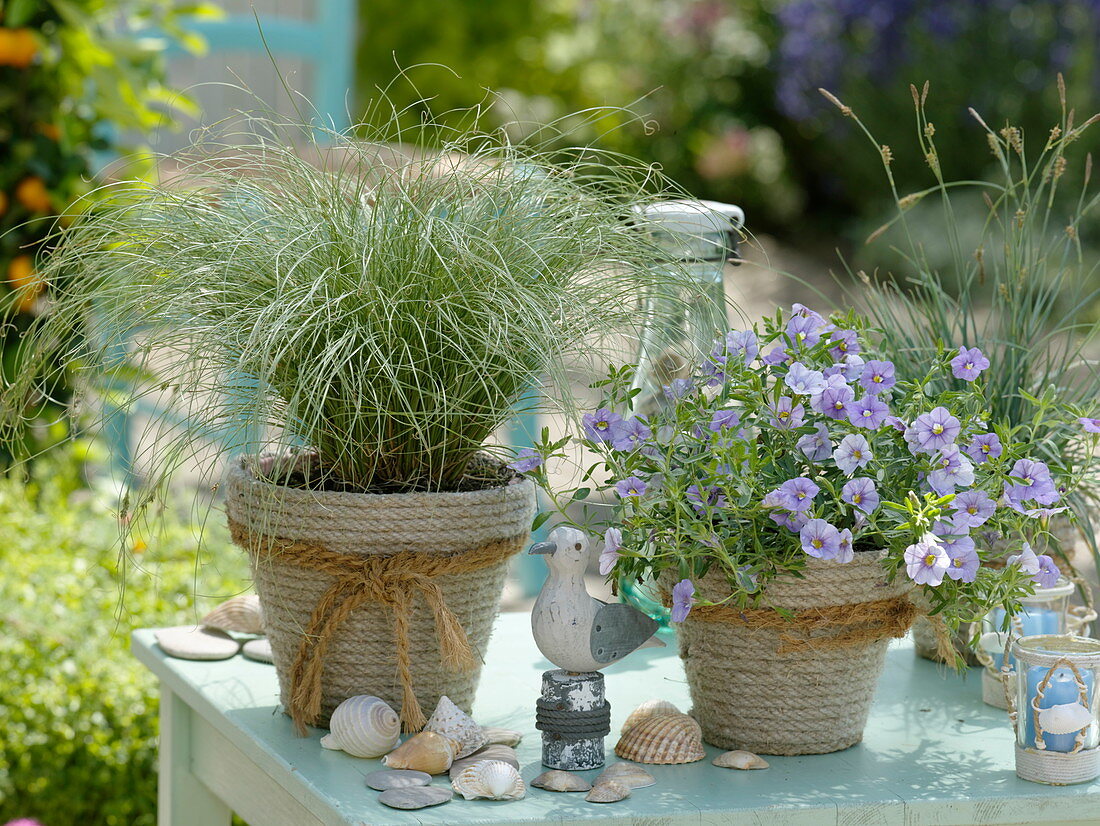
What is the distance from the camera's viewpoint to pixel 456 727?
1.16m

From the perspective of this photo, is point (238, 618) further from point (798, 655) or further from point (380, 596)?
point (798, 655)

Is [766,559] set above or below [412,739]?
above

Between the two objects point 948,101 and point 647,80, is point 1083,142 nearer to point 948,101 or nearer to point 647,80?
point 948,101

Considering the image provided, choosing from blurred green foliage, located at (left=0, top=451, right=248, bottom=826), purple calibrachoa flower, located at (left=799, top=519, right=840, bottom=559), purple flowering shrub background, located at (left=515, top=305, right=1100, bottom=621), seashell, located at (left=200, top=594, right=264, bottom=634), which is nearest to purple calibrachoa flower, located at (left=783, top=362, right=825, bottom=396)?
purple flowering shrub background, located at (left=515, top=305, right=1100, bottom=621)

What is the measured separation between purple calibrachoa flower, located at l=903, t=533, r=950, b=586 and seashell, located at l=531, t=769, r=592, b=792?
300 millimetres

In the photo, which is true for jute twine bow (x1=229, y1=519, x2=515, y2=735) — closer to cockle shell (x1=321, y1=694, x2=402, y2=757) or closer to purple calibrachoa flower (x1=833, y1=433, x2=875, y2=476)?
cockle shell (x1=321, y1=694, x2=402, y2=757)

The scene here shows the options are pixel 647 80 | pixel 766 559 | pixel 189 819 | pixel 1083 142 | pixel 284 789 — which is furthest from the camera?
pixel 647 80

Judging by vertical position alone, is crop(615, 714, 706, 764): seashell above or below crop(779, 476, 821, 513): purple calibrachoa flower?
below

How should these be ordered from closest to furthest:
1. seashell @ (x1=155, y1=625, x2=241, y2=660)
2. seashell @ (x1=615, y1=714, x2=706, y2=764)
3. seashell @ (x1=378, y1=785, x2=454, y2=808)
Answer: seashell @ (x1=378, y1=785, x2=454, y2=808) < seashell @ (x1=615, y1=714, x2=706, y2=764) < seashell @ (x1=155, y1=625, x2=241, y2=660)

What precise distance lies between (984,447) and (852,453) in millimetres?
117

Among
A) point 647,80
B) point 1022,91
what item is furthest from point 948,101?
point 647,80

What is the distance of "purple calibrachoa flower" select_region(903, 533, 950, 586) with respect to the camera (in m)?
1.05

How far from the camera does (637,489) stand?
116 cm

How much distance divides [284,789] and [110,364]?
0.40 meters
